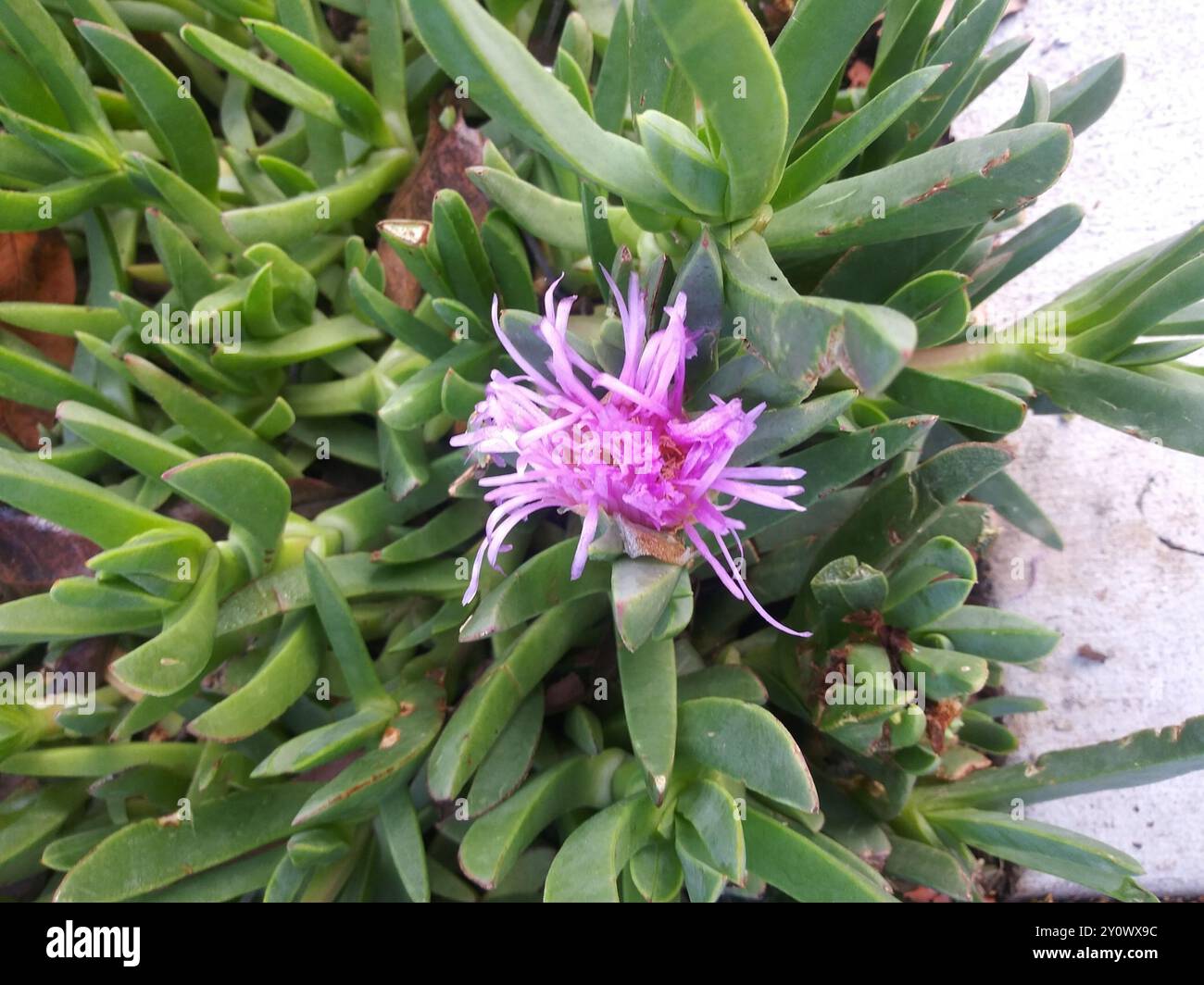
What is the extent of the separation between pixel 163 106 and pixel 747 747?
2.56ft

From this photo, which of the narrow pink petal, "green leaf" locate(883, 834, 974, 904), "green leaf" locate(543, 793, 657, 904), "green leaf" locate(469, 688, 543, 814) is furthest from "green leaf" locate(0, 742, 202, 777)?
"green leaf" locate(883, 834, 974, 904)

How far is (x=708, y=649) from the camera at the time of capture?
804 mm

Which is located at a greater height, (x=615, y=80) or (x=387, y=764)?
(x=615, y=80)

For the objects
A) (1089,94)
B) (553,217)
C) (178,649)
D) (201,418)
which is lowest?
(178,649)

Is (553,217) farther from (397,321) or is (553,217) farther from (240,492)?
(240,492)

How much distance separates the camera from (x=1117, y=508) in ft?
3.06

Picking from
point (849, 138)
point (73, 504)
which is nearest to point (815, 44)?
point (849, 138)

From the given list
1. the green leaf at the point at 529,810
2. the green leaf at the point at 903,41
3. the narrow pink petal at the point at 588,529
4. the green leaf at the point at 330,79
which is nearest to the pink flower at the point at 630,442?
the narrow pink petal at the point at 588,529

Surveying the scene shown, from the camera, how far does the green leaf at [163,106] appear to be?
2.47 ft

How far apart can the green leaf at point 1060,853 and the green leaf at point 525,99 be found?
549 millimetres

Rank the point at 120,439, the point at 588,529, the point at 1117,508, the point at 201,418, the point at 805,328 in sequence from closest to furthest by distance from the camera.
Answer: the point at 805,328
the point at 588,529
the point at 120,439
the point at 201,418
the point at 1117,508

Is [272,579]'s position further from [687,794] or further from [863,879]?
[863,879]

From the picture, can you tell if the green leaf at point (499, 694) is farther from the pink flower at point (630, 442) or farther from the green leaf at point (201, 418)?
the green leaf at point (201, 418)
